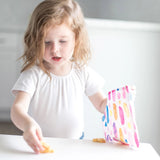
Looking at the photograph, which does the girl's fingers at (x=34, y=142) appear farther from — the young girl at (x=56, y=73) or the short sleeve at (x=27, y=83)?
the short sleeve at (x=27, y=83)

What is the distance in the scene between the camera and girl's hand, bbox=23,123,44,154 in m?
0.57

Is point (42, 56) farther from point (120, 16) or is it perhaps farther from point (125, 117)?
point (120, 16)

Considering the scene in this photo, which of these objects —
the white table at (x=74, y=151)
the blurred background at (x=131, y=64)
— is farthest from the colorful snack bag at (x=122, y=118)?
the blurred background at (x=131, y=64)

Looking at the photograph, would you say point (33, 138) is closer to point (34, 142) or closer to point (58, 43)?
point (34, 142)

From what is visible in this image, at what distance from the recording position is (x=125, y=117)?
0.65 meters

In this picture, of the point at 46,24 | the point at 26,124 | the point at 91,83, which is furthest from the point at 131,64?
the point at 26,124

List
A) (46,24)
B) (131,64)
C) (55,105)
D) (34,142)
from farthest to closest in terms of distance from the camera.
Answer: (131,64)
(55,105)
(46,24)
(34,142)

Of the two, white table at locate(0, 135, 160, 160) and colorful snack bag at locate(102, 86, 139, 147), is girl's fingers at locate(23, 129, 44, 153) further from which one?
colorful snack bag at locate(102, 86, 139, 147)

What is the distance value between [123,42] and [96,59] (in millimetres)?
134

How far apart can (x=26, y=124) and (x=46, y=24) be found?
0.32m

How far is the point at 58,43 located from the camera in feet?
2.77

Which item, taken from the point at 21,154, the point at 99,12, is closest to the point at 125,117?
the point at 21,154

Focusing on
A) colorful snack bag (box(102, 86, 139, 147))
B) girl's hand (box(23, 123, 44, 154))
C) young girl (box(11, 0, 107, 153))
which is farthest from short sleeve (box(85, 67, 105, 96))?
girl's hand (box(23, 123, 44, 154))

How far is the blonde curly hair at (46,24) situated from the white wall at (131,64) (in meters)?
0.22
